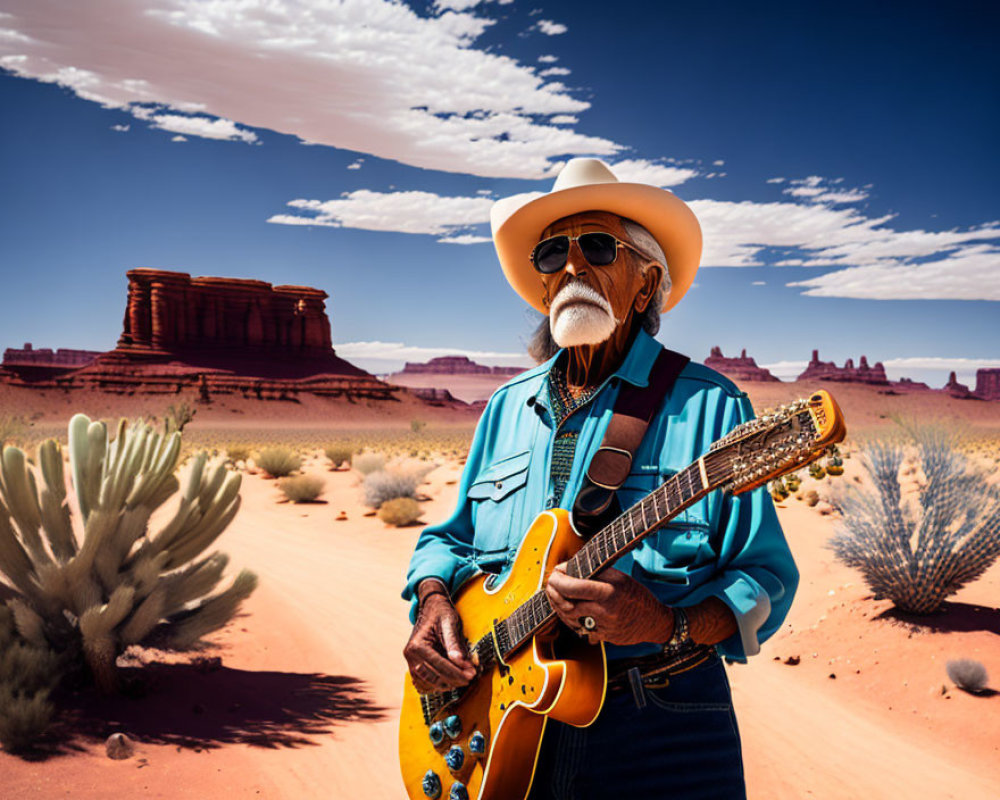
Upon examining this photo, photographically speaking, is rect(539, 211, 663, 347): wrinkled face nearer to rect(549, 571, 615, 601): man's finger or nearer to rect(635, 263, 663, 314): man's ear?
rect(635, 263, 663, 314): man's ear

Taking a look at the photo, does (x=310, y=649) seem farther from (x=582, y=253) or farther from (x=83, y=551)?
(x=582, y=253)

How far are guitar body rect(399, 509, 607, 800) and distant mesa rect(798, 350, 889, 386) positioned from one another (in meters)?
127

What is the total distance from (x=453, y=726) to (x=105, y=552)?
4.75 metres

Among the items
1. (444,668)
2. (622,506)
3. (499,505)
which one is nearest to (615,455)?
(622,506)

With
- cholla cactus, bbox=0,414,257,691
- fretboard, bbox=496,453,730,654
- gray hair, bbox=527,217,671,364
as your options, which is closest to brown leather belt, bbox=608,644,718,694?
fretboard, bbox=496,453,730,654

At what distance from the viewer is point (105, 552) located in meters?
6.10

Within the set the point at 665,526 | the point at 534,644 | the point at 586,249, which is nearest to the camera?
the point at 665,526

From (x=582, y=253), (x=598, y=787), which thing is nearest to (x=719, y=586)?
(x=598, y=787)

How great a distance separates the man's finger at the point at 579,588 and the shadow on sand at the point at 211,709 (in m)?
4.52

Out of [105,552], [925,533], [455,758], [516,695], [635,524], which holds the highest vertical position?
[635,524]

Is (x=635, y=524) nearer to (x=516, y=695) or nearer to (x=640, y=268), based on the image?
(x=516, y=695)

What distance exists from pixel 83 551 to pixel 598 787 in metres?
5.08

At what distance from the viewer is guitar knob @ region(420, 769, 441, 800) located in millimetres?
2348

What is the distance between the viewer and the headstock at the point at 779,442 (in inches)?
60.7
